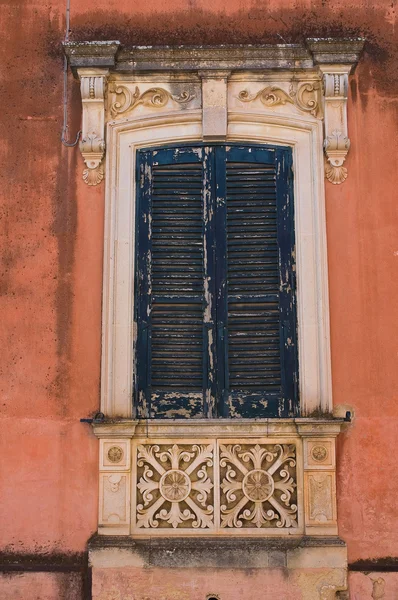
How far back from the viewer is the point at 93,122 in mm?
7781

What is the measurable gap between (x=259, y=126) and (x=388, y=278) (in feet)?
5.97

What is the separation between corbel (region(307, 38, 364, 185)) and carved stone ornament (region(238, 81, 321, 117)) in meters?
0.11

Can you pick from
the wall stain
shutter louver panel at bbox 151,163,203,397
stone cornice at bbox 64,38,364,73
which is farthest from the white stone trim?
the wall stain

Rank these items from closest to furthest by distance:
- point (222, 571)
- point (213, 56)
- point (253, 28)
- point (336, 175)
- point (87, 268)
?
point (222, 571), point (87, 268), point (336, 175), point (213, 56), point (253, 28)

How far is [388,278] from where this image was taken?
7.49 metres

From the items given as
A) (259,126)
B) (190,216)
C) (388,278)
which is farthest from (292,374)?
(259,126)

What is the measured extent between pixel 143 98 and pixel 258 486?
12.0ft

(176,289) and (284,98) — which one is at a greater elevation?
(284,98)

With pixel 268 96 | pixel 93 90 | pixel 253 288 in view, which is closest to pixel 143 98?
pixel 93 90

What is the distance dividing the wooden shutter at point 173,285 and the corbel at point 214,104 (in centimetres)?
21

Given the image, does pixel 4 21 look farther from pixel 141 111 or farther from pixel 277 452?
pixel 277 452

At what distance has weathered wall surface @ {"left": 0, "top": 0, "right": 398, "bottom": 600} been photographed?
23.4 feet

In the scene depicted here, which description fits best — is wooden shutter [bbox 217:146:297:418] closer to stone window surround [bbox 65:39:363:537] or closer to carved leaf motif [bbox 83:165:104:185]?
stone window surround [bbox 65:39:363:537]

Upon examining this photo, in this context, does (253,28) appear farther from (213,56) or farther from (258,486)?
(258,486)
